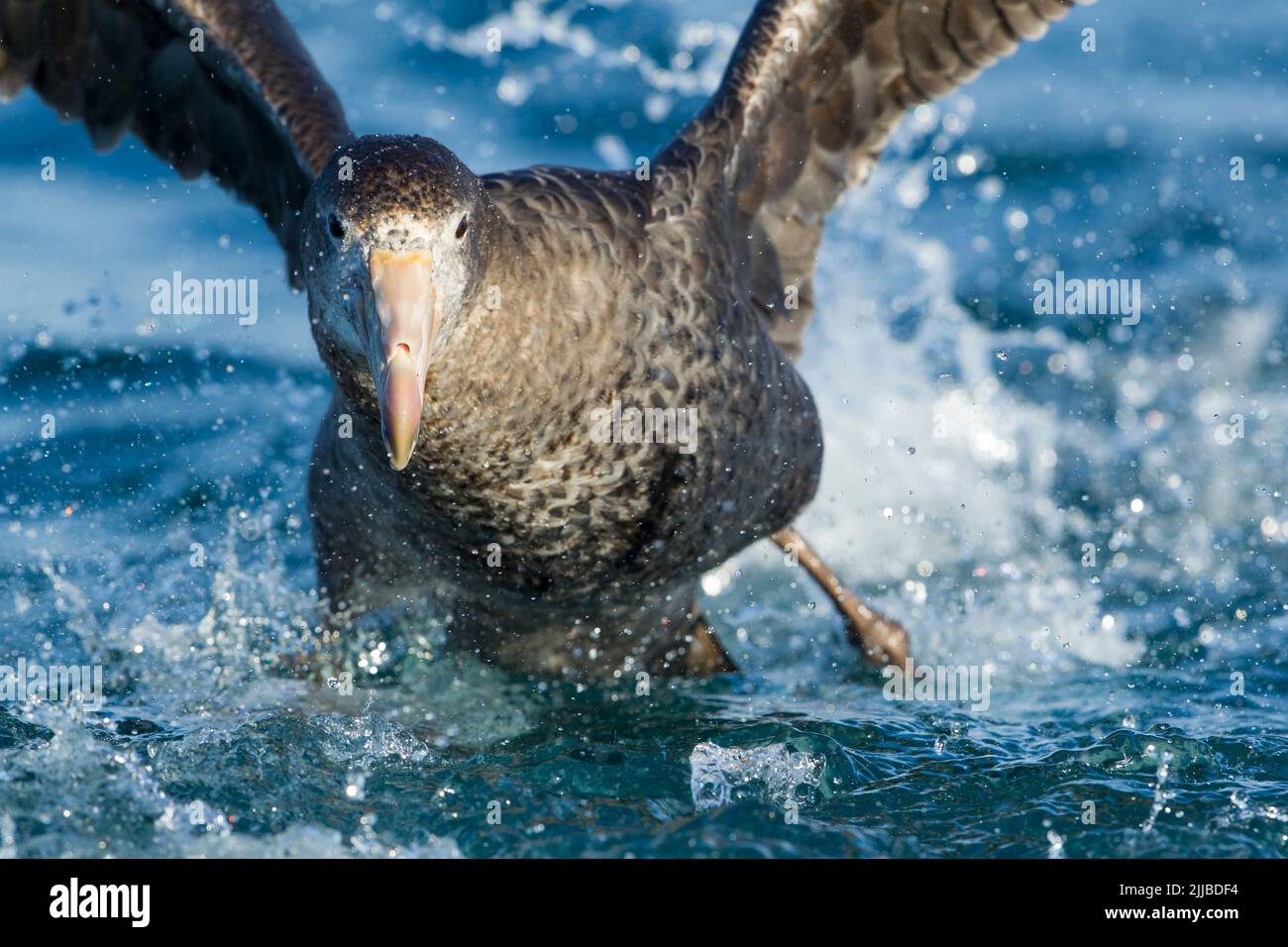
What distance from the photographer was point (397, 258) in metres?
3.77

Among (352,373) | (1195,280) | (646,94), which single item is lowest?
(352,373)

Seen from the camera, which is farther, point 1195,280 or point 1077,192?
point 1077,192

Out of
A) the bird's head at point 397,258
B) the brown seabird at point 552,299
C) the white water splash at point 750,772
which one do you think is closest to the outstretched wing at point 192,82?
the brown seabird at point 552,299

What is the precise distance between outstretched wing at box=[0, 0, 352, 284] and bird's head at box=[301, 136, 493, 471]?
4.64 feet

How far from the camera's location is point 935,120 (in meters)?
10.1

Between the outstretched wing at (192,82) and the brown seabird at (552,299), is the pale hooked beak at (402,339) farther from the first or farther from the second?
the outstretched wing at (192,82)

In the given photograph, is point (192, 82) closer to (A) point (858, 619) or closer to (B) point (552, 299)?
(B) point (552, 299)

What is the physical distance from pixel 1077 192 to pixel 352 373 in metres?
7.06

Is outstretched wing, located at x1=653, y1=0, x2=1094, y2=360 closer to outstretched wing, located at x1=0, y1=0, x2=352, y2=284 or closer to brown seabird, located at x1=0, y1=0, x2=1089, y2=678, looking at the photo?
brown seabird, located at x1=0, y1=0, x2=1089, y2=678

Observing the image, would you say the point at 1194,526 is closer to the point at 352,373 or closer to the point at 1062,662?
the point at 1062,662

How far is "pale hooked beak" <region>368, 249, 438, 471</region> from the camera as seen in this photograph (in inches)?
145

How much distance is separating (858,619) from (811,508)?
153cm

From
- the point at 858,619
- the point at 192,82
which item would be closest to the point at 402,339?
the point at 192,82
